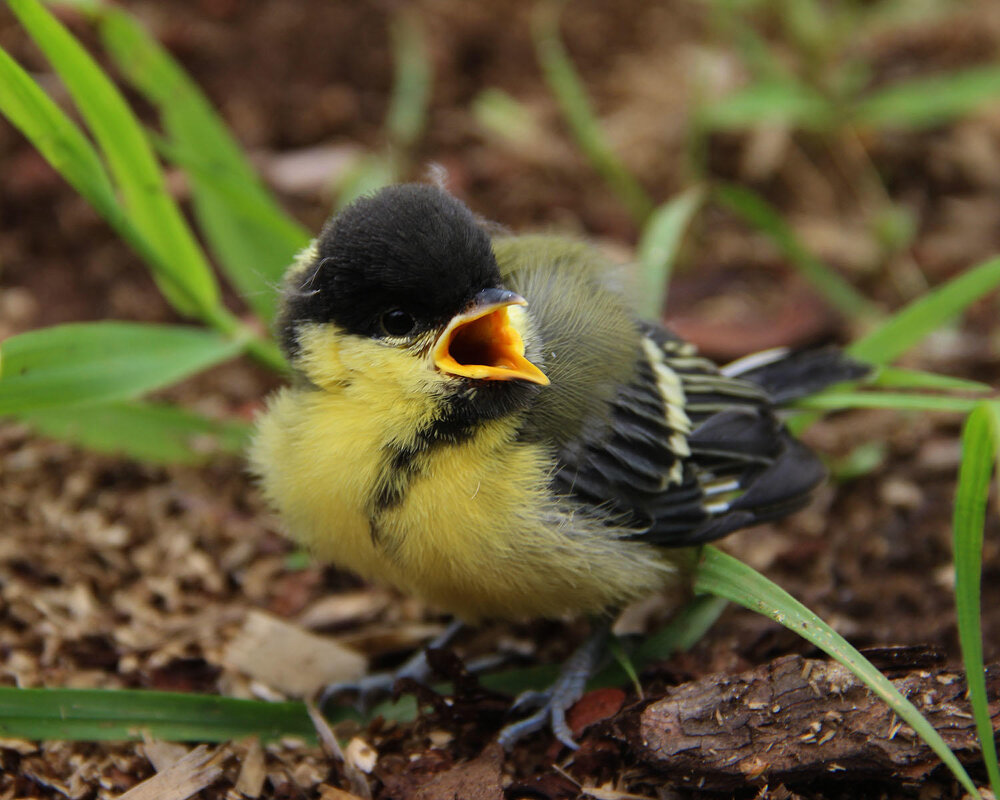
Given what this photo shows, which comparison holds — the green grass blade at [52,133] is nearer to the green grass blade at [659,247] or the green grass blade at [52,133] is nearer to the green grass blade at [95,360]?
the green grass blade at [95,360]

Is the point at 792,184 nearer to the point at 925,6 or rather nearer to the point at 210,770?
the point at 925,6

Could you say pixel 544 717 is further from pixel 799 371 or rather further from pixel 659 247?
pixel 659 247

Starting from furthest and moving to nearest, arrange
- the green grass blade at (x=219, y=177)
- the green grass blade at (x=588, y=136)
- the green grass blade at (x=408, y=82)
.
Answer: the green grass blade at (x=408, y=82), the green grass blade at (x=588, y=136), the green grass blade at (x=219, y=177)

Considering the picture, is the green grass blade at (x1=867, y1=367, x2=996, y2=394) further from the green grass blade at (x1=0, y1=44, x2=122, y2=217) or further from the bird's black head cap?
the green grass blade at (x1=0, y1=44, x2=122, y2=217)

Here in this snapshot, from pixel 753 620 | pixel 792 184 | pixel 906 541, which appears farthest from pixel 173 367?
pixel 792 184

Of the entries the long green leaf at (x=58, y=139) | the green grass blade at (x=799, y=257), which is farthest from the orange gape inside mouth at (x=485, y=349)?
the green grass blade at (x=799, y=257)

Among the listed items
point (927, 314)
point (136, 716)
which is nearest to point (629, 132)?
point (927, 314)
